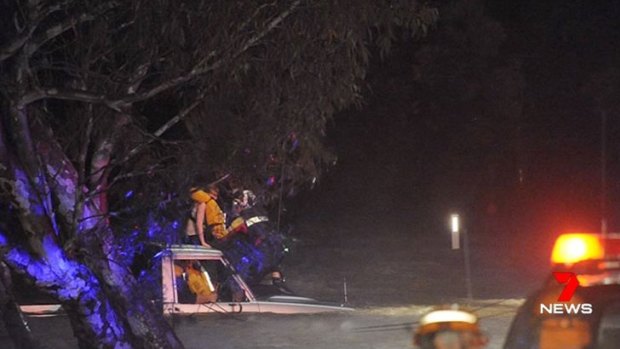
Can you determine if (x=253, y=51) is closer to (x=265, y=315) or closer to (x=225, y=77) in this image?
(x=225, y=77)

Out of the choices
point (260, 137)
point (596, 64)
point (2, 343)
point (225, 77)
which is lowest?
point (2, 343)

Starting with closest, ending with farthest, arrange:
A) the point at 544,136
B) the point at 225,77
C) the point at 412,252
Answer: the point at 225,77 → the point at 412,252 → the point at 544,136

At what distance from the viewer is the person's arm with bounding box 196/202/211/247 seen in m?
10.2

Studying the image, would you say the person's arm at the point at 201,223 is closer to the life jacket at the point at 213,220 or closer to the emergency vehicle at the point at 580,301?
the life jacket at the point at 213,220

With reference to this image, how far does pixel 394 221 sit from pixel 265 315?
15326mm

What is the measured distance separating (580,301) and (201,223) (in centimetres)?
694

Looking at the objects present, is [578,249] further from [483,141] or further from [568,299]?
[483,141]

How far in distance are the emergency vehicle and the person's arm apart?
6109mm

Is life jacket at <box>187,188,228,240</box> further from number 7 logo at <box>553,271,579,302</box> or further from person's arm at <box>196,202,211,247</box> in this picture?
number 7 logo at <box>553,271,579,302</box>

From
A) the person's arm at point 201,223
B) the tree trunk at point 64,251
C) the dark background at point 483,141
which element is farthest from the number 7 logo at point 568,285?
the dark background at point 483,141

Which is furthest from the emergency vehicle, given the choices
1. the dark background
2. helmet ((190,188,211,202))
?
the dark background

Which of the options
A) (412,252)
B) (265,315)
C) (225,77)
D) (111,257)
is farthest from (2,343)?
(412,252)

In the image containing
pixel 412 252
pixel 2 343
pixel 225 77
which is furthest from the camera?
pixel 412 252

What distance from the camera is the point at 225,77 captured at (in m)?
8.31
